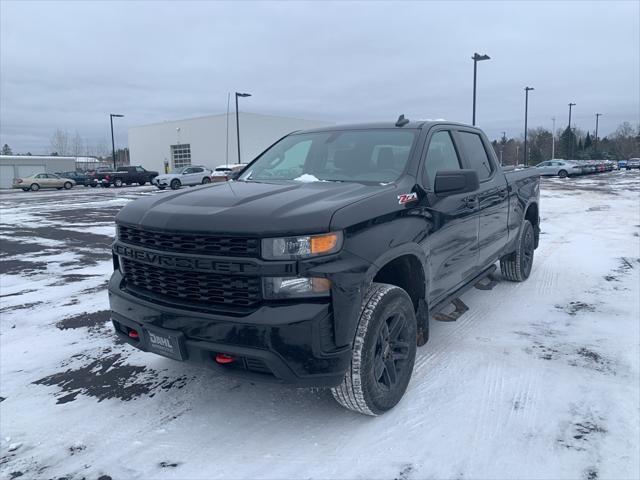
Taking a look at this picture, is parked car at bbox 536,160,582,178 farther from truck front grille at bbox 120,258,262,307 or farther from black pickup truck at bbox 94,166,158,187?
truck front grille at bbox 120,258,262,307

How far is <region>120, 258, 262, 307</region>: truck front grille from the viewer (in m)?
2.80

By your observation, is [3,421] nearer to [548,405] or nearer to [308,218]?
[308,218]

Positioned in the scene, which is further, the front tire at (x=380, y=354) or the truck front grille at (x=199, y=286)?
the front tire at (x=380, y=354)

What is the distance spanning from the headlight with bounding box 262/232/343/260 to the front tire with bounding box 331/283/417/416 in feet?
1.59

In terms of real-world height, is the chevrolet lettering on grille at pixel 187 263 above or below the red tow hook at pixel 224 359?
above

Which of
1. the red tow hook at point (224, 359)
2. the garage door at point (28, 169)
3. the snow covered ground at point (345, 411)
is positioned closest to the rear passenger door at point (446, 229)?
the snow covered ground at point (345, 411)

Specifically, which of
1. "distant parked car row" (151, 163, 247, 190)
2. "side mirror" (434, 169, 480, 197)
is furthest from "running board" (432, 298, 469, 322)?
"distant parked car row" (151, 163, 247, 190)

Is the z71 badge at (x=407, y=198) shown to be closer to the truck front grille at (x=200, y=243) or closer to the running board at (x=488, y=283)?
the truck front grille at (x=200, y=243)

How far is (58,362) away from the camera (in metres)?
4.22

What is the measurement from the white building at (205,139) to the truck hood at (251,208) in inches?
2078

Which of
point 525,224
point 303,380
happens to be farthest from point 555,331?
point 303,380

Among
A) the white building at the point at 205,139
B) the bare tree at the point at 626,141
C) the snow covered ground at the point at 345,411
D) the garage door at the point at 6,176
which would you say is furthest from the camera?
the bare tree at the point at 626,141

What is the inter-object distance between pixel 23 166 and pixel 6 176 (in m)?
2.67

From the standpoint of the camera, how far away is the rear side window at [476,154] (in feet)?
16.1
